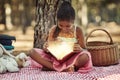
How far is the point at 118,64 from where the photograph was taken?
5.20 meters

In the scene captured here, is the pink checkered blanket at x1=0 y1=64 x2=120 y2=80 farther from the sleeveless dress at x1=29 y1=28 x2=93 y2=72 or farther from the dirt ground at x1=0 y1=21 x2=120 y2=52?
the dirt ground at x1=0 y1=21 x2=120 y2=52

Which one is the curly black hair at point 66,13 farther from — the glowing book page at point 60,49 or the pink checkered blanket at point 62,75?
the pink checkered blanket at point 62,75

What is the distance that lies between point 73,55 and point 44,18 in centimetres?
145

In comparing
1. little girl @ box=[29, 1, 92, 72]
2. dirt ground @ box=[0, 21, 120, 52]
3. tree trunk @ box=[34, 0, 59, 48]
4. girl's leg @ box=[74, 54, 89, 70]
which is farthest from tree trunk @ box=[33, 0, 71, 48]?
dirt ground @ box=[0, 21, 120, 52]

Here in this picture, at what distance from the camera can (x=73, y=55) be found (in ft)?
15.0

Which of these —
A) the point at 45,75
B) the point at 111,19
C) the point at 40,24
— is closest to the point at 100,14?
the point at 111,19

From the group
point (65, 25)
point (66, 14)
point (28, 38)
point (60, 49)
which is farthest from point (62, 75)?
point (28, 38)

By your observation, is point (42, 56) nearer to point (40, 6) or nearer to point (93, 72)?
point (93, 72)

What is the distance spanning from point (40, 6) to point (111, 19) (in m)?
20.4

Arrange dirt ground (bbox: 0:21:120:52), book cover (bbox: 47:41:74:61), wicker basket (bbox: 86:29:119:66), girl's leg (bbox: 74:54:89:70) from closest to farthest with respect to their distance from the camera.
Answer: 1. girl's leg (bbox: 74:54:89:70)
2. book cover (bbox: 47:41:74:61)
3. wicker basket (bbox: 86:29:119:66)
4. dirt ground (bbox: 0:21:120:52)

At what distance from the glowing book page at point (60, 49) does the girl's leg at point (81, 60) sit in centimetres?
18

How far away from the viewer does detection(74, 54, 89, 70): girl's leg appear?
14.8 feet

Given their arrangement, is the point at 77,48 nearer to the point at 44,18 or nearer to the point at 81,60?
the point at 81,60

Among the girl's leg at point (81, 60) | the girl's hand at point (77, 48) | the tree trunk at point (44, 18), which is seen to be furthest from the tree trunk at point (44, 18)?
the girl's leg at point (81, 60)
